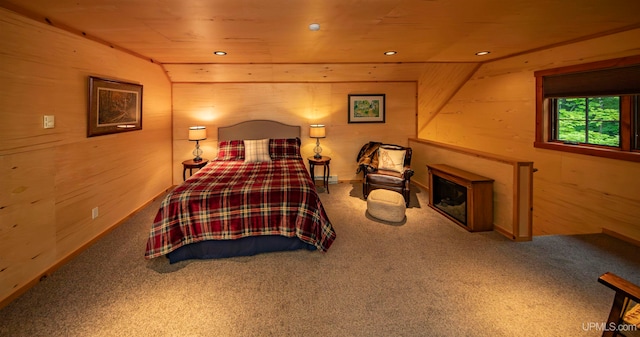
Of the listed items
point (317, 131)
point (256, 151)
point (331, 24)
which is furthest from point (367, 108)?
point (331, 24)

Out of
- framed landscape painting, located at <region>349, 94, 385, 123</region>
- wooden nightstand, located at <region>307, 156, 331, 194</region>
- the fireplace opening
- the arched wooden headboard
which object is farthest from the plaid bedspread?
framed landscape painting, located at <region>349, 94, 385, 123</region>

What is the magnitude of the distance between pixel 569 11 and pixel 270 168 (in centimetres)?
345

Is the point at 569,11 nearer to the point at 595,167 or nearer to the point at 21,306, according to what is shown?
the point at 595,167

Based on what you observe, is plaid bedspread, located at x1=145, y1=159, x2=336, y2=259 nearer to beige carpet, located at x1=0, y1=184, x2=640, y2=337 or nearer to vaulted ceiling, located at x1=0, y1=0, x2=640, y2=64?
beige carpet, located at x1=0, y1=184, x2=640, y2=337

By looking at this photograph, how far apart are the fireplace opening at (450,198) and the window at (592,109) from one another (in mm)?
1382

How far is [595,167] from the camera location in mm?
3396

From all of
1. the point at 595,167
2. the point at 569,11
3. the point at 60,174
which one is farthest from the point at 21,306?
the point at 595,167

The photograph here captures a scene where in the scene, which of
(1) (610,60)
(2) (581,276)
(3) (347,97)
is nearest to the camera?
(2) (581,276)

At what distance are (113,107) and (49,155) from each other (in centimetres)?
104

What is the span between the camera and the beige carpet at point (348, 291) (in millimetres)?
1902

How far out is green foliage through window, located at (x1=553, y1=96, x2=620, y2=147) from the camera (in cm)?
333

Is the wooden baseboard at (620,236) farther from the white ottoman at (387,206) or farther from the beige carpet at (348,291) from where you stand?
the white ottoman at (387,206)

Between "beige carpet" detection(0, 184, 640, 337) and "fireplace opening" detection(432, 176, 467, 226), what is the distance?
43 cm

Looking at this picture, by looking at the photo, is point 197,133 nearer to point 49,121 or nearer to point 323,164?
point 323,164
